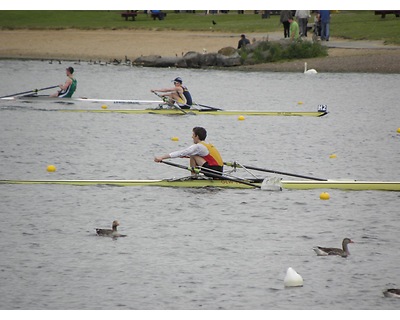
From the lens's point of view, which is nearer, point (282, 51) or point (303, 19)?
point (282, 51)

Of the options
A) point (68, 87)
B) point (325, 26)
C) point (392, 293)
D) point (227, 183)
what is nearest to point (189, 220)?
point (227, 183)

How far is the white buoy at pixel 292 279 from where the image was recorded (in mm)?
16094

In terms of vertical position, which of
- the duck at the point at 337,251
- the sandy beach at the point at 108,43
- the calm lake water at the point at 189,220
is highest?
the sandy beach at the point at 108,43

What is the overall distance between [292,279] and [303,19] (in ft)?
116

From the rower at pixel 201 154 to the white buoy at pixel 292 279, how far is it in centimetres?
547

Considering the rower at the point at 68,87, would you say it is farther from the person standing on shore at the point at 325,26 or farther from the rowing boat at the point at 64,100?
the person standing on shore at the point at 325,26

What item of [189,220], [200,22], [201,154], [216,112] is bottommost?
[189,220]

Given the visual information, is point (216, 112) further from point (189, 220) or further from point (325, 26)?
point (325, 26)

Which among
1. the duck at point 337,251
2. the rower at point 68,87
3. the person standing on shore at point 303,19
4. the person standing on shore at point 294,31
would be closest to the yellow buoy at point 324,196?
the duck at point 337,251

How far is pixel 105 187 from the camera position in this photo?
23.0 meters

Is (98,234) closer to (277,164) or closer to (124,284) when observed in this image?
(124,284)

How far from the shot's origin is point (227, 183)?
22.0 metres

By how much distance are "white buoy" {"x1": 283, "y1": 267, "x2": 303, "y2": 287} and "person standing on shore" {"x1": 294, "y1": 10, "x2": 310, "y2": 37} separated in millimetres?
33104

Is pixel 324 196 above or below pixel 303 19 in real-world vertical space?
below
